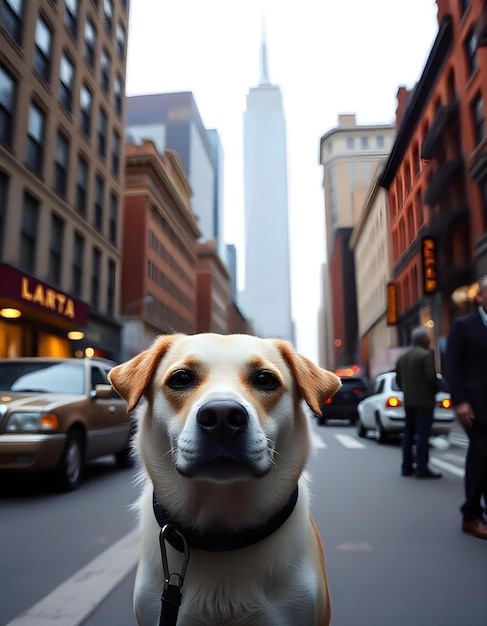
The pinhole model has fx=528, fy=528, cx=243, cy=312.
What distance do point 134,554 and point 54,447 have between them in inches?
100.0

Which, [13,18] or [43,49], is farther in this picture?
[43,49]

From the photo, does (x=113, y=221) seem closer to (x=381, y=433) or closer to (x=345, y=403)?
(x=345, y=403)

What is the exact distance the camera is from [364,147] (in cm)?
498

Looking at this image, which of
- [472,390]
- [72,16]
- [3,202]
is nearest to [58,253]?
[3,202]

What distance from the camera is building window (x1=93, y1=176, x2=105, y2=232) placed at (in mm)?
25875

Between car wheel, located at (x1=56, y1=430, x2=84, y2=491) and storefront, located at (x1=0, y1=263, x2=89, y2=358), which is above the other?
storefront, located at (x1=0, y1=263, x2=89, y2=358)

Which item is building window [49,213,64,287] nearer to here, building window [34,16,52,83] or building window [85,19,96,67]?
building window [34,16,52,83]

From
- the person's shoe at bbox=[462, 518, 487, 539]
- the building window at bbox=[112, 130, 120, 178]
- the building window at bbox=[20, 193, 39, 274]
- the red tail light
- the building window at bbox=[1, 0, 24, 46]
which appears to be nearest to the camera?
the person's shoe at bbox=[462, 518, 487, 539]

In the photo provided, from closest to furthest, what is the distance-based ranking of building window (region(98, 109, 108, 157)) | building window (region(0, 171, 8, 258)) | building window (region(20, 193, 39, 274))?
building window (region(0, 171, 8, 258)), building window (region(20, 193, 39, 274)), building window (region(98, 109, 108, 157))

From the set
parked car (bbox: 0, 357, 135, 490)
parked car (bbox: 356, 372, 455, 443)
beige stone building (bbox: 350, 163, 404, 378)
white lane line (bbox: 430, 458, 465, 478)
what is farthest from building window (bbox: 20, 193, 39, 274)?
white lane line (bbox: 430, 458, 465, 478)

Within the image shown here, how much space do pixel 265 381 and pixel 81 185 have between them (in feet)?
78.6

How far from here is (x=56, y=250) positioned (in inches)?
843

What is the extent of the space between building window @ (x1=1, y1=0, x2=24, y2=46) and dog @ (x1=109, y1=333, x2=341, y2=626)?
1814cm

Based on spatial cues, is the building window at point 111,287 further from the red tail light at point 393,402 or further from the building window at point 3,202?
the red tail light at point 393,402
